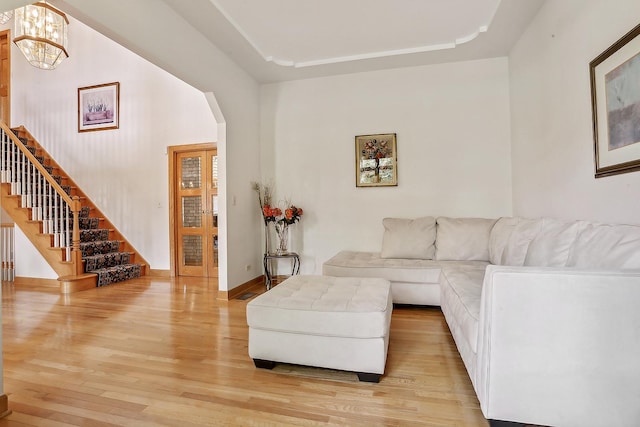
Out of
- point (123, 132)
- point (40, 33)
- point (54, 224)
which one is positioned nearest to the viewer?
point (40, 33)

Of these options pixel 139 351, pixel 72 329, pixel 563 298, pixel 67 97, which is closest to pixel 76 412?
pixel 139 351

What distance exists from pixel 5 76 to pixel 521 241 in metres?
8.88

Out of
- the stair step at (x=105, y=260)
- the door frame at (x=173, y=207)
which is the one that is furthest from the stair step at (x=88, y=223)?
the door frame at (x=173, y=207)

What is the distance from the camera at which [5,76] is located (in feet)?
19.8

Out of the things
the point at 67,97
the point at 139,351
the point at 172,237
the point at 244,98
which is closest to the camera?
the point at 139,351

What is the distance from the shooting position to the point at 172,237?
487 centimetres

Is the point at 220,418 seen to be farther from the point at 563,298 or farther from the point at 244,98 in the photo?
the point at 244,98

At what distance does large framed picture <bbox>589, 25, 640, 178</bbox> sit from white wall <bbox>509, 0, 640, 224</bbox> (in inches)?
2.8

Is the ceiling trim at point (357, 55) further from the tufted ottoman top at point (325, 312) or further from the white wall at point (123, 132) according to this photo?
the tufted ottoman top at point (325, 312)

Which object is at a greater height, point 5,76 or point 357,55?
point 5,76

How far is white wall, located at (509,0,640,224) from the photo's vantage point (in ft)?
6.19

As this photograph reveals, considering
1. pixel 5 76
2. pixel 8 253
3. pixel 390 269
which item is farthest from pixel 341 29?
pixel 5 76

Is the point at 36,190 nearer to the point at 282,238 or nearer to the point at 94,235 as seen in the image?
the point at 94,235

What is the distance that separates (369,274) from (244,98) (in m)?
2.70
